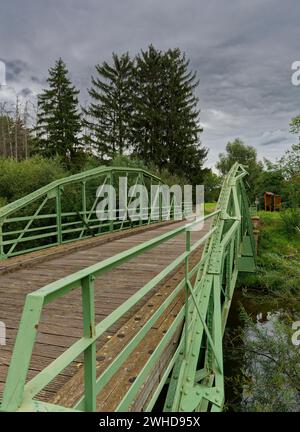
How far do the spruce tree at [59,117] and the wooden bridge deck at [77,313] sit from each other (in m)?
24.3

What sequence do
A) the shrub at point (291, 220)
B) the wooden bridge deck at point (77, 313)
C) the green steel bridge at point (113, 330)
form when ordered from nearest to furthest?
the green steel bridge at point (113, 330), the wooden bridge deck at point (77, 313), the shrub at point (291, 220)

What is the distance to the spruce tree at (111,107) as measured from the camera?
30875 mm

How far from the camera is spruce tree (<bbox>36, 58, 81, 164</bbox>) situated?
2916 centimetres

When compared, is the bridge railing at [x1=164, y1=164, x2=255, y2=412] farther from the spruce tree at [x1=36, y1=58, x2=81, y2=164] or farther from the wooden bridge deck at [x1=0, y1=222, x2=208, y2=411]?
the spruce tree at [x1=36, y1=58, x2=81, y2=164]

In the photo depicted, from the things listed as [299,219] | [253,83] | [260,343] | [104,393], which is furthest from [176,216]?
[253,83]

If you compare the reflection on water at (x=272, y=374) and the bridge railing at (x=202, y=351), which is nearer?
the bridge railing at (x=202, y=351)

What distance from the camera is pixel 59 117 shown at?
29.5m

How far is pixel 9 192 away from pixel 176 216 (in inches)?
306

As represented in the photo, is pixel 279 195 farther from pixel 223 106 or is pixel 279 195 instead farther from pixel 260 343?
pixel 260 343

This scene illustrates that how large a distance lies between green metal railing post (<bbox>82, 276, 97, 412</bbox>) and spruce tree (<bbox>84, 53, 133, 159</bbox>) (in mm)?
29826

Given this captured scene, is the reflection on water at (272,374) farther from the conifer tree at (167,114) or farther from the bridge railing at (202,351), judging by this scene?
the conifer tree at (167,114)

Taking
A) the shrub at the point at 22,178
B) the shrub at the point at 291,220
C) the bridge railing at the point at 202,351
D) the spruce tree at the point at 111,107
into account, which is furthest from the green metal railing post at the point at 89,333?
the spruce tree at the point at 111,107

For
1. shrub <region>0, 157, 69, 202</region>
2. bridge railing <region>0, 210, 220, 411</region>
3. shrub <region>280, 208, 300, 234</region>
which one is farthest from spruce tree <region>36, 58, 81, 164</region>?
bridge railing <region>0, 210, 220, 411</region>

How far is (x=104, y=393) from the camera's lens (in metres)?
2.02
